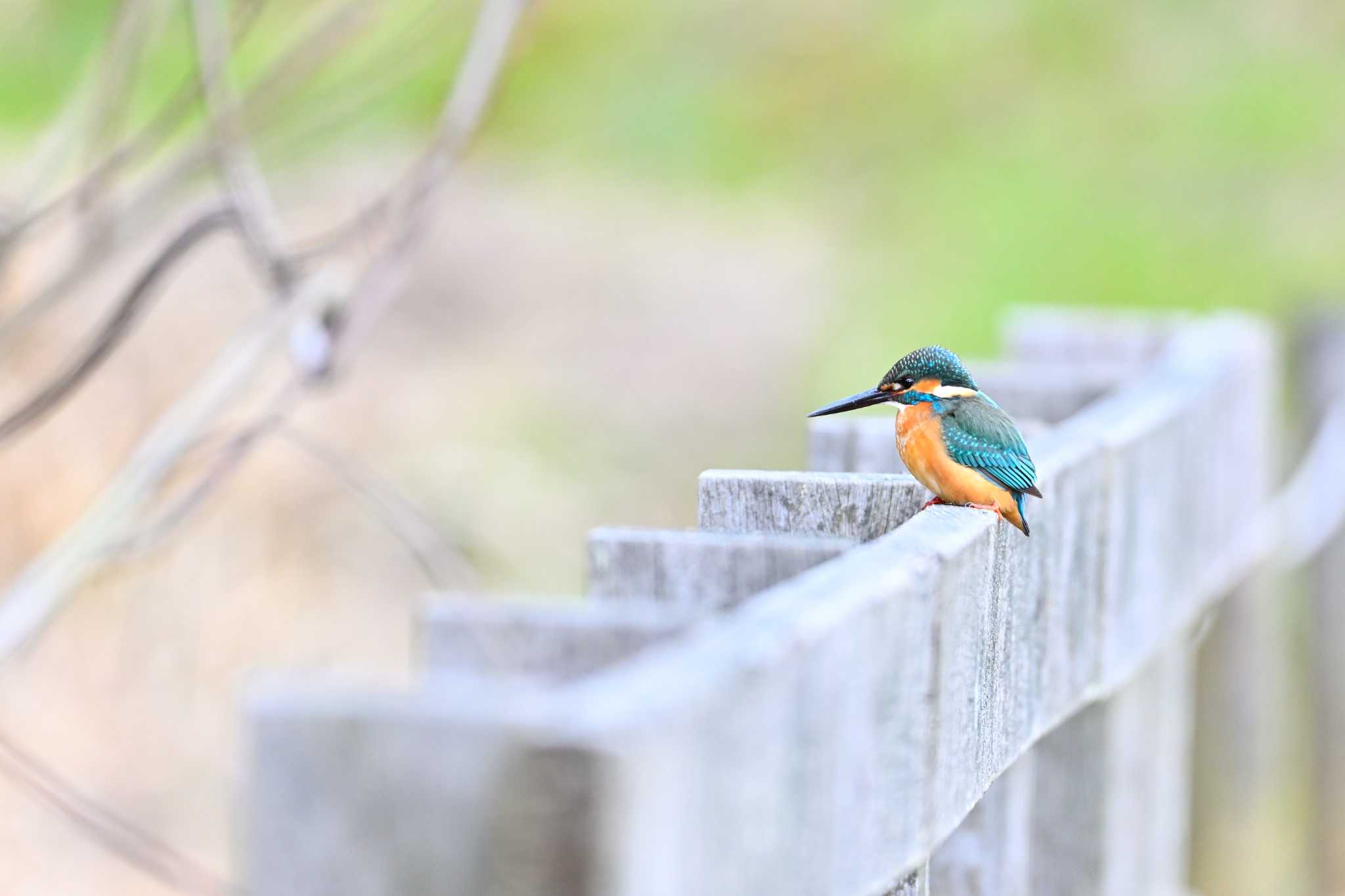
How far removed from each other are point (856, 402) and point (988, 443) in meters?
0.18

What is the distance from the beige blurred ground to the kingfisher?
88.6 inches

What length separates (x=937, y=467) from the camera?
90.7 inches

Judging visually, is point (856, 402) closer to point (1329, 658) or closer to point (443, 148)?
point (443, 148)

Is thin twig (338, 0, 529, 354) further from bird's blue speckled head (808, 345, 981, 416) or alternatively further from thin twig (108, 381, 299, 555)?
bird's blue speckled head (808, 345, 981, 416)

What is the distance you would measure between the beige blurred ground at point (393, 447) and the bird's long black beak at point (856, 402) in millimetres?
2226

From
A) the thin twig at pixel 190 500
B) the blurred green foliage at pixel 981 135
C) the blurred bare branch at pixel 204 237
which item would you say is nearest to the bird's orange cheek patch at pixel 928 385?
the blurred bare branch at pixel 204 237

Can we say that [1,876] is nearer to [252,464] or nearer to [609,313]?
[252,464]

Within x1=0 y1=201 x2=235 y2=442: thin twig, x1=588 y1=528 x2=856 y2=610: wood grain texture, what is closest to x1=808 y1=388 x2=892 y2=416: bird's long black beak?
x1=588 y1=528 x2=856 y2=610: wood grain texture

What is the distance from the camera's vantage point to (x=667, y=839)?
3.88 feet

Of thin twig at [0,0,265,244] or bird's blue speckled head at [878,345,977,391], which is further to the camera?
bird's blue speckled head at [878,345,977,391]

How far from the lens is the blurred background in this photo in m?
5.44

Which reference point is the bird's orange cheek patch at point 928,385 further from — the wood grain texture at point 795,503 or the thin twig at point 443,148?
the thin twig at point 443,148

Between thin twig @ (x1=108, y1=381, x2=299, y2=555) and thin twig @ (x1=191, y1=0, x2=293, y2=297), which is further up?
thin twig @ (x1=191, y1=0, x2=293, y2=297)

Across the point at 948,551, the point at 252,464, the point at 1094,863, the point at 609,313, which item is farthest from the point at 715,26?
the point at 948,551
